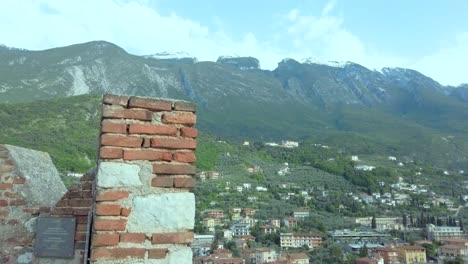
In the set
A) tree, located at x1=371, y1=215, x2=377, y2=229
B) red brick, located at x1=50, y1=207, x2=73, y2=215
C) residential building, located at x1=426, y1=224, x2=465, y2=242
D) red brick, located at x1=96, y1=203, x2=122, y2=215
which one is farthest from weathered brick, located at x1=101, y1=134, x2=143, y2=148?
tree, located at x1=371, y1=215, x2=377, y2=229

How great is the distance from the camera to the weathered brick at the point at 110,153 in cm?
285

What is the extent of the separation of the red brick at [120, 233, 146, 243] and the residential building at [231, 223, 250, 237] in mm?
55282

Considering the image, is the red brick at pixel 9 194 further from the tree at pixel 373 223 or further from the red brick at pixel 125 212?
the tree at pixel 373 223

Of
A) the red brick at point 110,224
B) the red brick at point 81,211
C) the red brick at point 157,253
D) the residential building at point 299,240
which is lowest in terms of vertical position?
the residential building at point 299,240

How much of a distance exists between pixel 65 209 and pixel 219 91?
143 metres

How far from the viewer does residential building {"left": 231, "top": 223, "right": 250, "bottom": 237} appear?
5728 cm

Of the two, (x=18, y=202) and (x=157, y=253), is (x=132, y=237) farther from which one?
(x=18, y=202)

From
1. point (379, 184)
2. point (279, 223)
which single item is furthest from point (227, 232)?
point (379, 184)

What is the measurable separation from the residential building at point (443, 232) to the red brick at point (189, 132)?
210 feet

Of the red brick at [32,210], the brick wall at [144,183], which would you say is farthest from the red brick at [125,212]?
the red brick at [32,210]

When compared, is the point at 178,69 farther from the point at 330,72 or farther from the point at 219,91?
the point at 330,72

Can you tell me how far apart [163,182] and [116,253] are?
533 mm

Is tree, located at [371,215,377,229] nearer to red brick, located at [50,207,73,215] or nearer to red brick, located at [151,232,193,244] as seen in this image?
red brick, located at [50,207,73,215]

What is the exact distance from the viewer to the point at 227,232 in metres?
56.3
